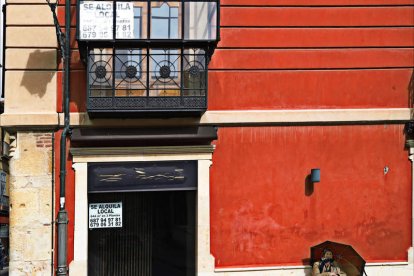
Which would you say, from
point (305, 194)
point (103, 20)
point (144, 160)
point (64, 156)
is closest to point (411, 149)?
point (305, 194)

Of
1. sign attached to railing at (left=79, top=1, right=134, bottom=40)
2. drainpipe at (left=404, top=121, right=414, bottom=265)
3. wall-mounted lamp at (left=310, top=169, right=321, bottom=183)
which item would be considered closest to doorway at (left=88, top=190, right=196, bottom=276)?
wall-mounted lamp at (left=310, top=169, right=321, bottom=183)

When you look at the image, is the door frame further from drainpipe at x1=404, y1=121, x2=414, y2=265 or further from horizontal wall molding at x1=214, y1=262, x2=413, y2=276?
drainpipe at x1=404, y1=121, x2=414, y2=265

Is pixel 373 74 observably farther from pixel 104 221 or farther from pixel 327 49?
pixel 104 221

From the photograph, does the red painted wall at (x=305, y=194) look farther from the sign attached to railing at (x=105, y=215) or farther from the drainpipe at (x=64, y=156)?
the drainpipe at (x=64, y=156)

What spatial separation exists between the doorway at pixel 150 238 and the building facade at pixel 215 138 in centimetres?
3

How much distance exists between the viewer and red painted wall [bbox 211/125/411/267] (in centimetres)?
1117

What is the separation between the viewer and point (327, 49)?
11406mm

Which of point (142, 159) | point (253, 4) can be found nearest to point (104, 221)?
point (142, 159)

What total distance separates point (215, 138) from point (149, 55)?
2.04 meters

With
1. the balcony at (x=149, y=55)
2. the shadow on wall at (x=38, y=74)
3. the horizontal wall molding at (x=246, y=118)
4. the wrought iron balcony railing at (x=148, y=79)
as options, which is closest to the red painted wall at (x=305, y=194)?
the horizontal wall molding at (x=246, y=118)

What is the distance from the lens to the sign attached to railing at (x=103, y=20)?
1045 cm

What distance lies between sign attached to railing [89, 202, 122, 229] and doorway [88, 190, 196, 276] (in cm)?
9

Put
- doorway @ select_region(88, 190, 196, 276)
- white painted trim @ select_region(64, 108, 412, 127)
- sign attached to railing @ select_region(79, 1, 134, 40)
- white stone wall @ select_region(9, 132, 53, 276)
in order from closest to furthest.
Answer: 1. sign attached to railing @ select_region(79, 1, 134, 40)
2. white stone wall @ select_region(9, 132, 53, 276)
3. white painted trim @ select_region(64, 108, 412, 127)
4. doorway @ select_region(88, 190, 196, 276)

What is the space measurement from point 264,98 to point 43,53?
444 centimetres
